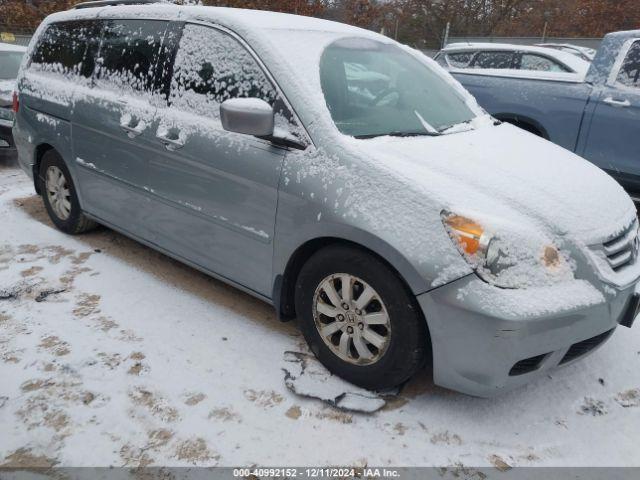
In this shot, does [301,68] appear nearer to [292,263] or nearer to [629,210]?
[292,263]

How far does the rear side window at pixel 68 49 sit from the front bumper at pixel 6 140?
2546 mm

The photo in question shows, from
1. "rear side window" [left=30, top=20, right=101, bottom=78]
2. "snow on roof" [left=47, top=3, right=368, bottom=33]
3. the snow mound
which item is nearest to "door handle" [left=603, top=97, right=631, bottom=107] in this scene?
"snow on roof" [left=47, top=3, right=368, bottom=33]

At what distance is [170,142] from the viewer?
10.0ft

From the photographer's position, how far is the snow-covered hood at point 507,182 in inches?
87.7

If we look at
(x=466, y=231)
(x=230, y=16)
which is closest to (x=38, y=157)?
(x=230, y=16)

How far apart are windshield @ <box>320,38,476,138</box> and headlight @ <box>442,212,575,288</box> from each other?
0.76m

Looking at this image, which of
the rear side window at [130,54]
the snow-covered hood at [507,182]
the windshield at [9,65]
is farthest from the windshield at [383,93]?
the windshield at [9,65]

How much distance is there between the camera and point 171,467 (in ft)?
6.81

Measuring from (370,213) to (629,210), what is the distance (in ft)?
4.62

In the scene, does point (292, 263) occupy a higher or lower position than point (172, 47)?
lower

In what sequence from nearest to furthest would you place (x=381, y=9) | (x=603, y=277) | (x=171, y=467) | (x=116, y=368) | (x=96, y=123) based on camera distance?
(x=171, y=467), (x=603, y=277), (x=116, y=368), (x=96, y=123), (x=381, y=9)

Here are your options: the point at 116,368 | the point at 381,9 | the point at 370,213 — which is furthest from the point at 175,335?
the point at 381,9

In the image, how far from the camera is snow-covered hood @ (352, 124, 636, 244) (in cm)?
223

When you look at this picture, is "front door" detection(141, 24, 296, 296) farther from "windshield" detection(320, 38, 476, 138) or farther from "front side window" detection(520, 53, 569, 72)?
"front side window" detection(520, 53, 569, 72)
